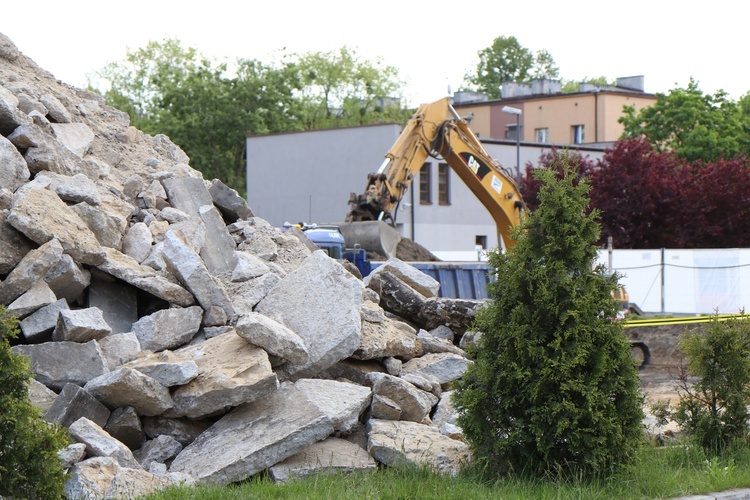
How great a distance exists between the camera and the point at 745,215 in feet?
117

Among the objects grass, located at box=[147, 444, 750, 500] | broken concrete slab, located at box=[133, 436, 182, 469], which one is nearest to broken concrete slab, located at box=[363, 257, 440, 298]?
grass, located at box=[147, 444, 750, 500]

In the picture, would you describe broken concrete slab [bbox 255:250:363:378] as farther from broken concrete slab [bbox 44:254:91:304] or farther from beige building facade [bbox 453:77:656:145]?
beige building facade [bbox 453:77:656:145]

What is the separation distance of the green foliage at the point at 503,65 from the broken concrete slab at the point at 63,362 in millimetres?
94474

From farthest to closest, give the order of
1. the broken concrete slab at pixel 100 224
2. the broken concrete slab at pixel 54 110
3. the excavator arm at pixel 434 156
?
1. the excavator arm at pixel 434 156
2. the broken concrete slab at pixel 54 110
3. the broken concrete slab at pixel 100 224

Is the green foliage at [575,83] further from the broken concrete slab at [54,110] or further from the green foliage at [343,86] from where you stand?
the broken concrete slab at [54,110]

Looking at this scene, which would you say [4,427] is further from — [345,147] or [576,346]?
[345,147]

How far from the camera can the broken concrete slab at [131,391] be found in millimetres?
6676

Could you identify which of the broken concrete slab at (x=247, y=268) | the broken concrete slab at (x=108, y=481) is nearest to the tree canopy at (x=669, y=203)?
the broken concrete slab at (x=247, y=268)

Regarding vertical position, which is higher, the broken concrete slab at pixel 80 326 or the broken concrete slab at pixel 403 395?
the broken concrete slab at pixel 80 326

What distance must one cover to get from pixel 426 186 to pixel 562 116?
25066 mm

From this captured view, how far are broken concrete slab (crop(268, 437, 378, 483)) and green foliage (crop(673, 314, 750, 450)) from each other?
9.39 ft

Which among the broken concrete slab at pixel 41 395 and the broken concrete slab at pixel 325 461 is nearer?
the broken concrete slab at pixel 325 461

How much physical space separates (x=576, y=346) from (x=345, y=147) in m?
37.3

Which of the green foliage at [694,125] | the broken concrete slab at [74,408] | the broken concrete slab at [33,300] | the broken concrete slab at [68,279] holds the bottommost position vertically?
the broken concrete slab at [74,408]
